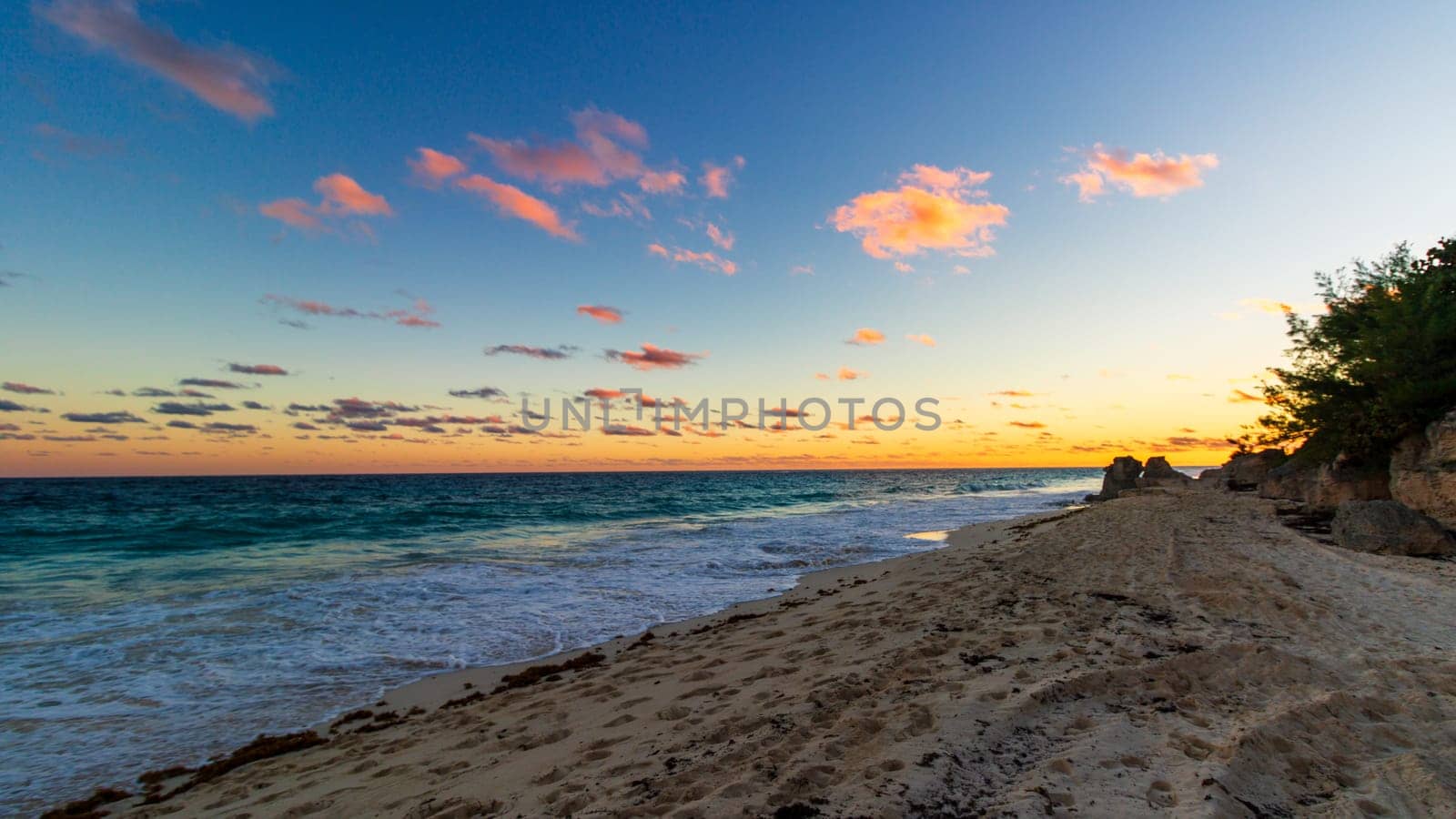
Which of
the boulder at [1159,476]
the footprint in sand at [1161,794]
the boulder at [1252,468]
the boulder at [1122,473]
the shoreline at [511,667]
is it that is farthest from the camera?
the boulder at [1122,473]

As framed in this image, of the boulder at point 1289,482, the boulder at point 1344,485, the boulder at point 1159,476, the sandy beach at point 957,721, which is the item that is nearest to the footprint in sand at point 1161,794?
the sandy beach at point 957,721

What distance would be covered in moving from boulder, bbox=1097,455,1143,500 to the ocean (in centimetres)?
2514

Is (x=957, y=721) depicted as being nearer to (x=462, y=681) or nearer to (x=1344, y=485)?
(x=462, y=681)

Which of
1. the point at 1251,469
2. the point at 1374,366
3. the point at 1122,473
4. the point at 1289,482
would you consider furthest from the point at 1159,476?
the point at 1374,366

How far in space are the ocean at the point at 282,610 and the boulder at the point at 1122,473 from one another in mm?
25139

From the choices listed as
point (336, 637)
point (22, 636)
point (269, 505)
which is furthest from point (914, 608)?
point (269, 505)

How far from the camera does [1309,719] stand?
15.3ft

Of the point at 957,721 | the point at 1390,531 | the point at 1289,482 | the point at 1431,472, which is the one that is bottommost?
the point at 957,721

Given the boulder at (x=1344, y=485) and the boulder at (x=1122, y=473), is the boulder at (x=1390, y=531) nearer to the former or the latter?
the boulder at (x=1344, y=485)

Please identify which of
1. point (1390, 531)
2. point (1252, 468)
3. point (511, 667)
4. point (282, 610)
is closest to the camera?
point (511, 667)

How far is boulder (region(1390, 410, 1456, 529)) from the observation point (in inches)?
550

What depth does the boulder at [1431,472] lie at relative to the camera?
14.0m

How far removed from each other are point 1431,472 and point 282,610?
1057 inches

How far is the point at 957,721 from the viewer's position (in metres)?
4.80
